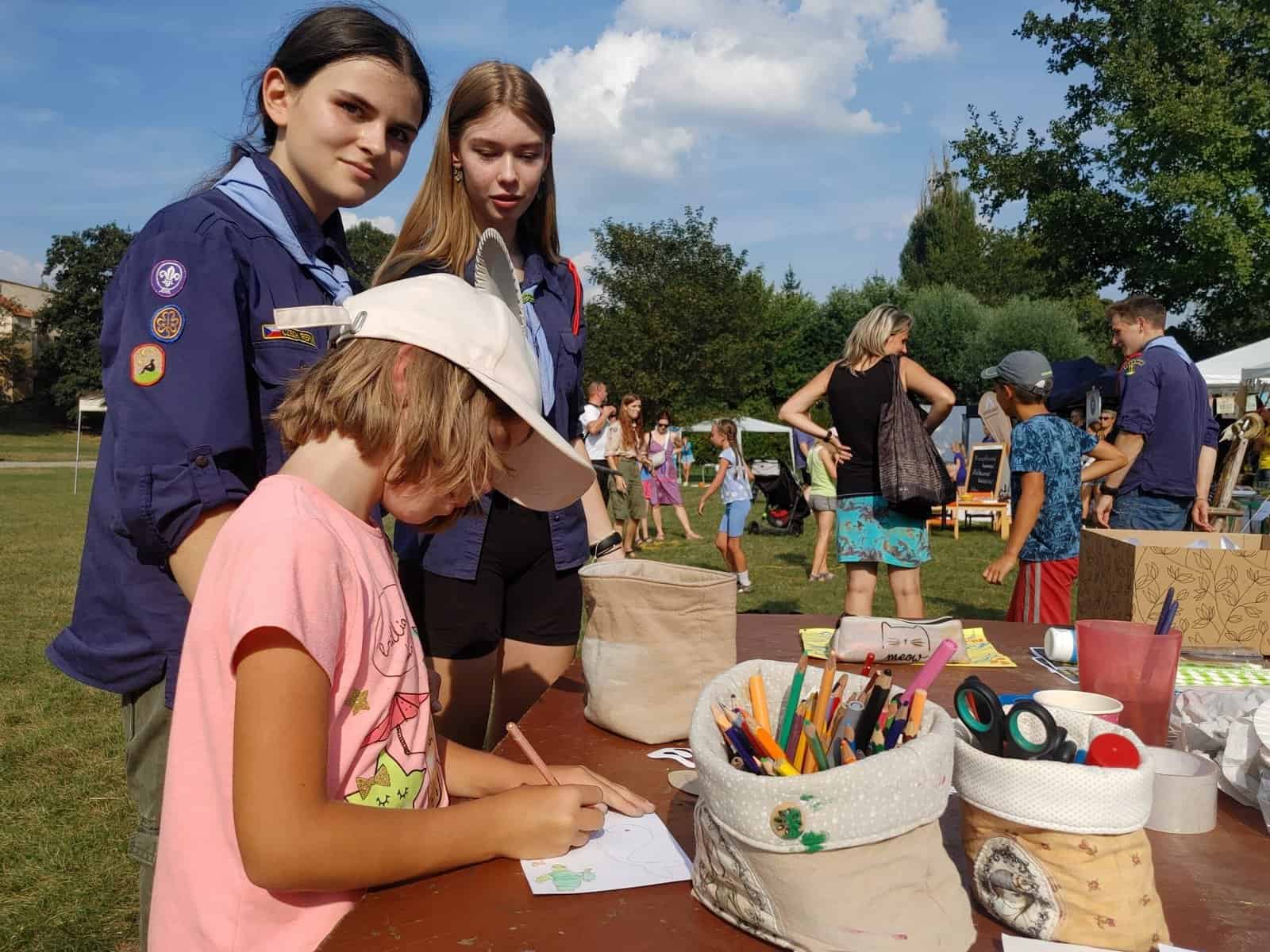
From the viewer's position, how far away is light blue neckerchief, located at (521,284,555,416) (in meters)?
2.19

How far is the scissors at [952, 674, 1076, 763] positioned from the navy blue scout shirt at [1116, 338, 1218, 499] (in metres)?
4.47

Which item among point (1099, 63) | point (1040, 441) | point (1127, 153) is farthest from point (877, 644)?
point (1099, 63)

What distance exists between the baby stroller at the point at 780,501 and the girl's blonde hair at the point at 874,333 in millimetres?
8743

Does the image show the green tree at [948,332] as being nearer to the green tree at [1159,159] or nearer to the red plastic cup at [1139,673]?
the green tree at [1159,159]

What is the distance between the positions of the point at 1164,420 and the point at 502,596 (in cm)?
405

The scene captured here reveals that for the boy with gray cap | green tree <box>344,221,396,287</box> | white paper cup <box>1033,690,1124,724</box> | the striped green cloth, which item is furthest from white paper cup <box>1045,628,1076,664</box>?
green tree <box>344,221,396,287</box>

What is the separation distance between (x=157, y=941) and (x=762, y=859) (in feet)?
2.38

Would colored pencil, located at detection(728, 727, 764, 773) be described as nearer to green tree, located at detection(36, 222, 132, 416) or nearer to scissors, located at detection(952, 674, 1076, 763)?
scissors, located at detection(952, 674, 1076, 763)

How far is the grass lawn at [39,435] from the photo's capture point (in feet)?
100

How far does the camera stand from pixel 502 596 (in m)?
2.25

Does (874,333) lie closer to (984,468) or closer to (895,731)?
(895,731)

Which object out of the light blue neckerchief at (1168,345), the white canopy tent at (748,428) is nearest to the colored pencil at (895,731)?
the light blue neckerchief at (1168,345)

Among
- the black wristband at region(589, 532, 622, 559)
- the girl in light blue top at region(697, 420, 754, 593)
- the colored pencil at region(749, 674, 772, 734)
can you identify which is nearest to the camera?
the colored pencil at region(749, 674, 772, 734)

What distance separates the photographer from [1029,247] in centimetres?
Answer: 2162
